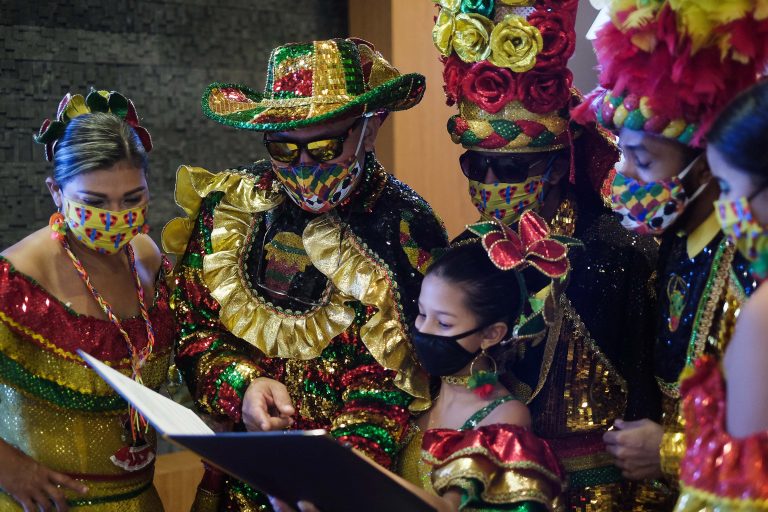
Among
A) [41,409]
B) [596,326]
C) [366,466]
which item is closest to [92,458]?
[41,409]

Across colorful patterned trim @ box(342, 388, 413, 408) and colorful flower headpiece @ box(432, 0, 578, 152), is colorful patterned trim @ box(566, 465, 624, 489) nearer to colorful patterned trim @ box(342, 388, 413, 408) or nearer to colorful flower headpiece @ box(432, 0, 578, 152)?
colorful patterned trim @ box(342, 388, 413, 408)

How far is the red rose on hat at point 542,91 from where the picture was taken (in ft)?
7.47

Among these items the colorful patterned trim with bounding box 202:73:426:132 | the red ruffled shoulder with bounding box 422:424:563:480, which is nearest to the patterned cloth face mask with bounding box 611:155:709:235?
the red ruffled shoulder with bounding box 422:424:563:480

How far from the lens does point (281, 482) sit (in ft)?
6.08

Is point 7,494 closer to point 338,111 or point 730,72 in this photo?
point 338,111

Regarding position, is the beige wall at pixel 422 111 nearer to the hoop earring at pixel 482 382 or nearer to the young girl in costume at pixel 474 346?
the young girl in costume at pixel 474 346

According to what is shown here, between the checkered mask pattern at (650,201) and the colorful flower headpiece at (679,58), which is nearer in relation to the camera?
the colorful flower headpiece at (679,58)

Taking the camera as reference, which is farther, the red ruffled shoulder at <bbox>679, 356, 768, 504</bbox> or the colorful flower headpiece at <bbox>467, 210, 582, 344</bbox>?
the colorful flower headpiece at <bbox>467, 210, 582, 344</bbox>

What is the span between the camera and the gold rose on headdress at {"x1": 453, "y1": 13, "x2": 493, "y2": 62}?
2.28m

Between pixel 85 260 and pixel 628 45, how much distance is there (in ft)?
4.50

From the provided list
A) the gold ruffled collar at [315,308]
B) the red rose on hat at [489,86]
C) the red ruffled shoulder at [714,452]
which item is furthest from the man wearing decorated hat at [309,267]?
the red ruffled shoulder at [714,452]

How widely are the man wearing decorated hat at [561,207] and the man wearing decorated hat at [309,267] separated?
19cm

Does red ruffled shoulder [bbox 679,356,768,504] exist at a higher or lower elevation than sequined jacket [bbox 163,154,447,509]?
higher

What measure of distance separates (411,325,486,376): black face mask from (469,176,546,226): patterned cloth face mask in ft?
1.12
